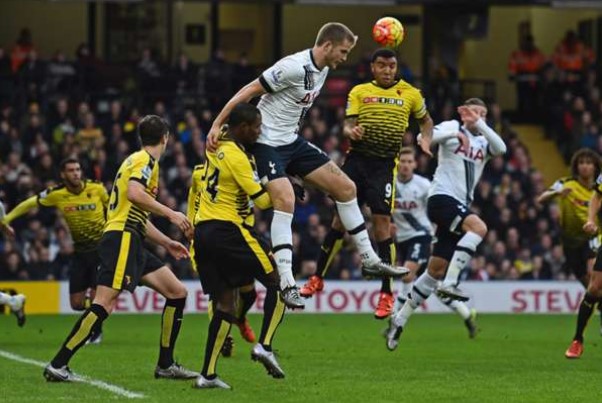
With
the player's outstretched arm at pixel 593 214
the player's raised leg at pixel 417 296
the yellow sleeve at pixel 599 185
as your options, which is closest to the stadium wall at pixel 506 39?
the player's raised leg at pixel 417 296

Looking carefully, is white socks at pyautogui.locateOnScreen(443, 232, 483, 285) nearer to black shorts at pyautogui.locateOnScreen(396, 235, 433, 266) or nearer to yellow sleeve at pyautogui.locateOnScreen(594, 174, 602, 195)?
yellow sleeve at pyautogui.locateOnScreen(594, 174, 602, 195)

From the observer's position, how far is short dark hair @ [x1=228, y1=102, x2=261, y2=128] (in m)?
13.3

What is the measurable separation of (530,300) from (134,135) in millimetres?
8561

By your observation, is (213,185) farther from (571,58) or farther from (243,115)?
(571,58)

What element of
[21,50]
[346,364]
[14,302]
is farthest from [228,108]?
[21,50]

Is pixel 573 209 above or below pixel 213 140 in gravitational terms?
below

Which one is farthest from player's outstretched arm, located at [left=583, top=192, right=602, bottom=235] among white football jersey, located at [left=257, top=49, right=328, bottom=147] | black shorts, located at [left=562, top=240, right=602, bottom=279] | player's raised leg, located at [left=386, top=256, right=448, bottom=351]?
black shorts, located at [left=562, top=240, right=602, bottom=279]

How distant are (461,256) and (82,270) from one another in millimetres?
5182

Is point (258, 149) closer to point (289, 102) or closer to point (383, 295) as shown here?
point (289, 102)

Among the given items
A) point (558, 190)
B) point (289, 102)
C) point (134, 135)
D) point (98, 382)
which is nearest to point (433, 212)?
point (558, 190)

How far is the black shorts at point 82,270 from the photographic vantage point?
66.7 ft

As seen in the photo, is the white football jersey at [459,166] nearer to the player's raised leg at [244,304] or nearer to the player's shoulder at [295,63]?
the player's raised leg at [244,304]

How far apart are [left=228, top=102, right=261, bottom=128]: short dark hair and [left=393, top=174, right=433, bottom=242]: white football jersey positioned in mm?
9568

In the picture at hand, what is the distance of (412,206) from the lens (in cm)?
2278
